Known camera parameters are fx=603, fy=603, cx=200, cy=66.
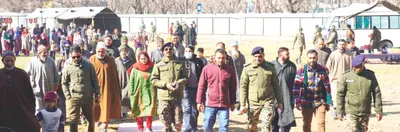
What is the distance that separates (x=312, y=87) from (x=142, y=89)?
2.88 metres

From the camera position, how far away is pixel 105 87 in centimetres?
1038

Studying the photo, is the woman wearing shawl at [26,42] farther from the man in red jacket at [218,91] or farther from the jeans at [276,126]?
the jeans at [276,126]

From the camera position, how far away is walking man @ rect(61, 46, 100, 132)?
366 inches

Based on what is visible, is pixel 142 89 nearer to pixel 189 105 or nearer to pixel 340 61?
pixel 189 105

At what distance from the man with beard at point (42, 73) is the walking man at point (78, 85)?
76cm

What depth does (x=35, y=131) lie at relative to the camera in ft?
25.9

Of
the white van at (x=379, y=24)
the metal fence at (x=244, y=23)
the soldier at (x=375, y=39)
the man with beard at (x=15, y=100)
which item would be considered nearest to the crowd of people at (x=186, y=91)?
the man with beard at (x=15, y=100)

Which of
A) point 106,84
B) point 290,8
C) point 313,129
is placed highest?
point 290,8

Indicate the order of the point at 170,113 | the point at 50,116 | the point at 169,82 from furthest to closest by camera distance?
the point at 170,113
the point at 169,82
the point at 50,116

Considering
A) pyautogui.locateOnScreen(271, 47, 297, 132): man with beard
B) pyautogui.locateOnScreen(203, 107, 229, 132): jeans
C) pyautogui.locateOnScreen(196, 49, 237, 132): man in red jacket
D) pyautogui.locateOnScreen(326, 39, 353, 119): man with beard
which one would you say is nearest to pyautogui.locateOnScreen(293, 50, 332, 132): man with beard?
pyautogui.locateOnScreen(271, 47, 297, 132): man with beard

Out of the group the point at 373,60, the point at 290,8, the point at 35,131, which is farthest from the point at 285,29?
the point at 35,131

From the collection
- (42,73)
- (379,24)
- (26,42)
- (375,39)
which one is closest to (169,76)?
(42,73)

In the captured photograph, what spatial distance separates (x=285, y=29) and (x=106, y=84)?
43.7 metres

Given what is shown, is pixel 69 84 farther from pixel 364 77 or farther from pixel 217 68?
pixel 364 77
